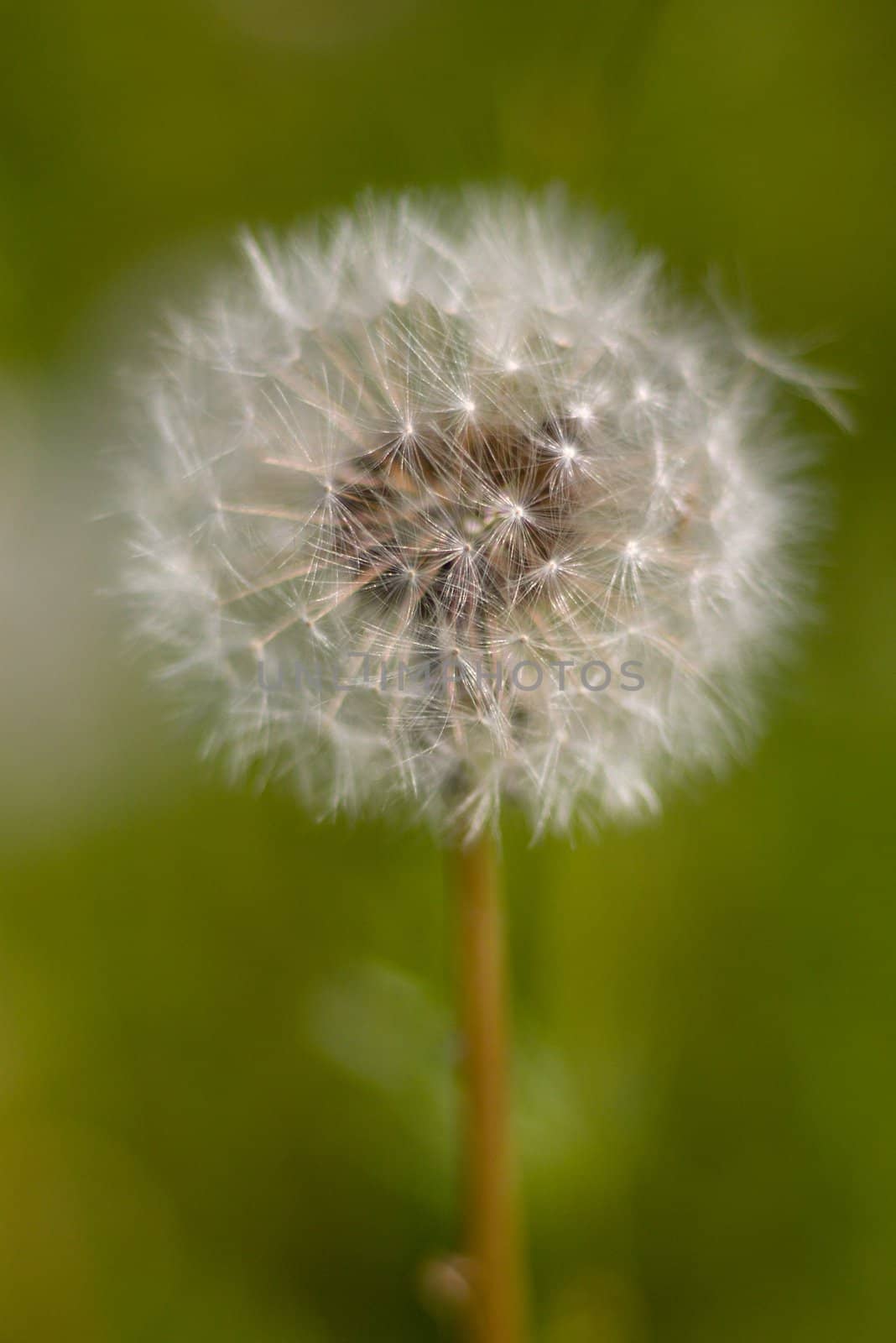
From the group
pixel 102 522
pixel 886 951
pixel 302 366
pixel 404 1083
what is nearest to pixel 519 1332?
pixel 404 1083

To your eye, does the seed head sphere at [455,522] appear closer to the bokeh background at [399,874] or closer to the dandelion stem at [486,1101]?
the dandelion stem at [486,1101]

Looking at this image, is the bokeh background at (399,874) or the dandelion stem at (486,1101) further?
the bokeh background at (399,874)

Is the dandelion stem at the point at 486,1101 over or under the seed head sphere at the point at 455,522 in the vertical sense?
under

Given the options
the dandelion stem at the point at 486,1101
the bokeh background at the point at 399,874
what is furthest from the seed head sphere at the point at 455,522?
the bokeh background at the point at 399,874

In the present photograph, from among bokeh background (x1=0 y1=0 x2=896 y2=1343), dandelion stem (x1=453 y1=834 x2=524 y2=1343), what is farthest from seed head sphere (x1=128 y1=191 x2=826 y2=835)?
bokeh background (x1=0 y1=0 x2=896 y2=1343)

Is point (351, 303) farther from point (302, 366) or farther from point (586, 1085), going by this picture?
point (586, 1085)

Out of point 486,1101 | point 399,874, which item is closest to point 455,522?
point 486,1101
